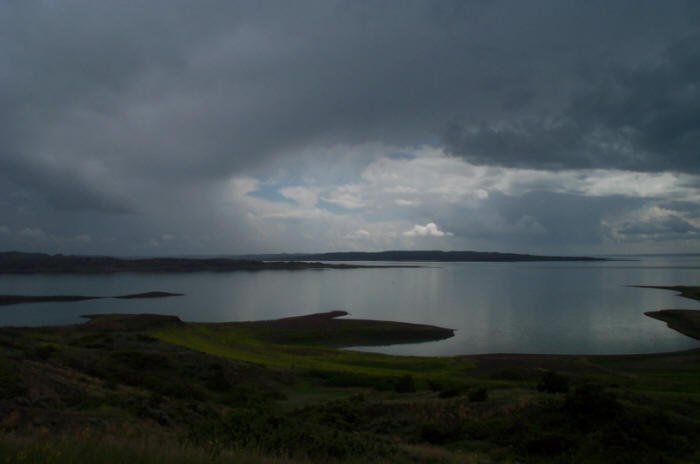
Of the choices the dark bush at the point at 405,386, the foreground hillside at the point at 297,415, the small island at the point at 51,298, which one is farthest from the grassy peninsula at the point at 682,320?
the small island at the point at 51,298

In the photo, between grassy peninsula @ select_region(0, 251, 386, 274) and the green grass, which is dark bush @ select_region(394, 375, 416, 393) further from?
grassy peninsula @ select_region(0, 251, 386, 274)

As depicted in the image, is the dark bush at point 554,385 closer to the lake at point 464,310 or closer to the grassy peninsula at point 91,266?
the lake at point 464,310

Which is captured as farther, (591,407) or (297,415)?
(297,415)

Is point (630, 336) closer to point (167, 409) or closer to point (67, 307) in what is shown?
point (167, 409)

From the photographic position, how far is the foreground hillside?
9266 mm

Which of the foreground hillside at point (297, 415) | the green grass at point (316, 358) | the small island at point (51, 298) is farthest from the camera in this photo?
the small island at point (51, 298)

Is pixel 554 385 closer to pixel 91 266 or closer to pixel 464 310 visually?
pixel 464 310

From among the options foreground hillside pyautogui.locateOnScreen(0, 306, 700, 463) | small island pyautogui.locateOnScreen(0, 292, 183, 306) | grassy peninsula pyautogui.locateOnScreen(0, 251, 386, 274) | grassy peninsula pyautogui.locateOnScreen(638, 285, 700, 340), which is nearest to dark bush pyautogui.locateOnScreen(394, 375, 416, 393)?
foreground hillside pyautogui.locateOnScreen(0, 306, 700, 463)

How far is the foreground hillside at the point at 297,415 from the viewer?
9.27 meters

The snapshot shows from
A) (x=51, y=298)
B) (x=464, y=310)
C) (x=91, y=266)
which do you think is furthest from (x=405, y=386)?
(x=91, y=266)

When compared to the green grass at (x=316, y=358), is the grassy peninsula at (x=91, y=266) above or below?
above

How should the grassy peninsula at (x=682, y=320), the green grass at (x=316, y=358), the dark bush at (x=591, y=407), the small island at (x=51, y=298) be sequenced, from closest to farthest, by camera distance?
the dark bush at (x=591, y=407) < the green grass at (x=316, y=358) < the grassy peninsula at (x=682, y=320) < the small island at (x=51, y=298)

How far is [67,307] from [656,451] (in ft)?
271

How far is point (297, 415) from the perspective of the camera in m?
15.7
